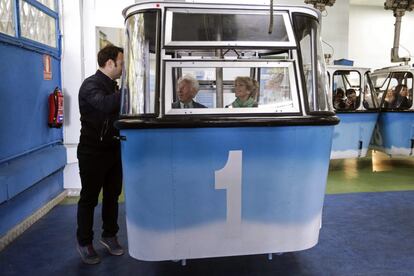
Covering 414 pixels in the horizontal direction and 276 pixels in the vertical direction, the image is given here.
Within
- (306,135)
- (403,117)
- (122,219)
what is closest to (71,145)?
(122,219)

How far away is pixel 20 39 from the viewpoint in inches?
129

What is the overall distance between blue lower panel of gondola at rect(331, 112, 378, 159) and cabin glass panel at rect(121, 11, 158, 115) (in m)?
4.18

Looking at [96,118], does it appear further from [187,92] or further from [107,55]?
[187,92]

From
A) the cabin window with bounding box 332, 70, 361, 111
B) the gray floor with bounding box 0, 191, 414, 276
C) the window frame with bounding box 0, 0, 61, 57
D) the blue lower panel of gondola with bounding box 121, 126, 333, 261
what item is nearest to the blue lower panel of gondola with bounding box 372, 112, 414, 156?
the cabin window with bounding box 332, 70, 361, 111

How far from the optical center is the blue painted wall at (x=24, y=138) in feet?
9.91

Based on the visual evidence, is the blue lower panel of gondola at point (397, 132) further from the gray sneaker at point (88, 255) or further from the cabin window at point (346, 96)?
the gray sneaker at point (88, 255)

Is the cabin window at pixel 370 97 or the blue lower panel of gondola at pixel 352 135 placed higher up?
the cabin window at pixel 370 97

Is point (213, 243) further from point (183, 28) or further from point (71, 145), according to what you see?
point (71, 145)

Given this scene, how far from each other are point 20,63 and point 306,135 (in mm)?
2654

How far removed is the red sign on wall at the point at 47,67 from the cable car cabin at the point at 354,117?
381 cm

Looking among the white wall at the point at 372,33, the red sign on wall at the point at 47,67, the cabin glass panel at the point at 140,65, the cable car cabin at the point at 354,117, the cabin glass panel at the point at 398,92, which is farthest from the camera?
the white wall at the point at 372,33

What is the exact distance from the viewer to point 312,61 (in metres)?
2.14

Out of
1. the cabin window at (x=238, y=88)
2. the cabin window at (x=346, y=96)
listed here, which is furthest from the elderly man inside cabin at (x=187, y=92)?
the cabin window at (x=346, y=96)

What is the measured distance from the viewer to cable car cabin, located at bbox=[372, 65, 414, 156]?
5.71 m
